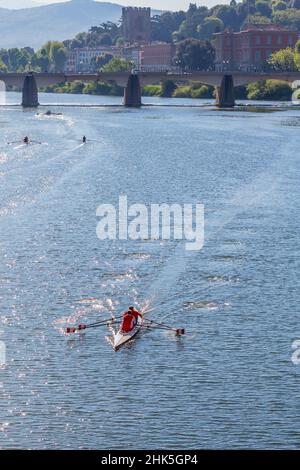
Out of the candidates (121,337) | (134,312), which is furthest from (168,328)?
(121,337)

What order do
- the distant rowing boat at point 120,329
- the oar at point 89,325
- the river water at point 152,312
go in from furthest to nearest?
the oar at point 89,325 → the distant rowing boat at point 120,329 → the river water at point 152,312

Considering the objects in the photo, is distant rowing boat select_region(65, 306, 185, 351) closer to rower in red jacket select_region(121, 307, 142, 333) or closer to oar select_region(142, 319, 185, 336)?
oar select_region(142, 319, 185, 336)

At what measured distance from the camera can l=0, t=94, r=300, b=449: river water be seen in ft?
130

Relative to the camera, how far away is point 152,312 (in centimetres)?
5344

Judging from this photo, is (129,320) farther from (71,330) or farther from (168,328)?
(71,330)

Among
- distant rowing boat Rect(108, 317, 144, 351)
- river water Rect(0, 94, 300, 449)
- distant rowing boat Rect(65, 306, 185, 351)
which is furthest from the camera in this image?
distant rowing boat Rect(65, 306, 185, 351)

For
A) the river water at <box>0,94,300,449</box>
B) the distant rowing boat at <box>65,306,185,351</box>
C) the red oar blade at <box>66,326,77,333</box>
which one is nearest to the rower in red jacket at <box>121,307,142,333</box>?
the distant rowing boat at <box>65,306,185,351</box>

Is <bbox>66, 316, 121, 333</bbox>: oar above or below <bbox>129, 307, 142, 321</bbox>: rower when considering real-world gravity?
below

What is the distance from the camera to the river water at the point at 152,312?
39719 mm

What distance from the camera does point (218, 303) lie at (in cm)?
5462

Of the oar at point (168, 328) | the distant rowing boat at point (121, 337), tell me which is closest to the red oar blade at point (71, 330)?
the distant rowing boat at point (121, 337)

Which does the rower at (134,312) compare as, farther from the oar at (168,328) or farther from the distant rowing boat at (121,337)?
the oar at (168,328)

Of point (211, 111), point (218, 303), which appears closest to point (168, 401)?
point (218, 303)

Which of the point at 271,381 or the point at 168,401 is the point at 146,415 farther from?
the point at 271,381
